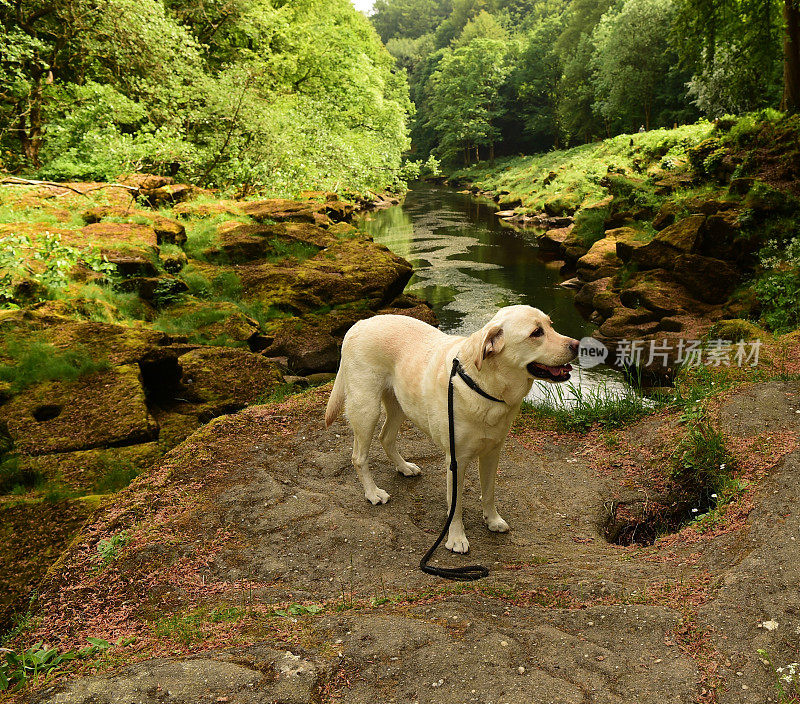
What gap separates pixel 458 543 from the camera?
3943 millimetres

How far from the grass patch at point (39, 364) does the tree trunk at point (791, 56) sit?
17.5 m

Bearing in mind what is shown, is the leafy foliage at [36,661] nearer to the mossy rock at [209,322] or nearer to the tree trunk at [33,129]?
the mossy rock at [209,322]

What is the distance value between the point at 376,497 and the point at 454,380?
1.60 m

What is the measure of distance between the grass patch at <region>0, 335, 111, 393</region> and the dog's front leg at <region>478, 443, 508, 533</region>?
4085 millimetres

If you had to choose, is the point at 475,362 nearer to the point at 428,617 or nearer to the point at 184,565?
the point at 428,617

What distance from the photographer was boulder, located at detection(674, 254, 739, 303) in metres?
11.1

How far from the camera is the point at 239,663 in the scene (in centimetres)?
252

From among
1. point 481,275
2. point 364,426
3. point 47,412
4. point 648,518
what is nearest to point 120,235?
point 47,412

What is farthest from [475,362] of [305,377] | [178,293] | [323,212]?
[323,212]

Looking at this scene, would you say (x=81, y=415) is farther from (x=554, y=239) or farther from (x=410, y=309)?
(x=554, y=239)

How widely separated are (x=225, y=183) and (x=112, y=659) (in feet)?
54.8

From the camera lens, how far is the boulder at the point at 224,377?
641 centimetres

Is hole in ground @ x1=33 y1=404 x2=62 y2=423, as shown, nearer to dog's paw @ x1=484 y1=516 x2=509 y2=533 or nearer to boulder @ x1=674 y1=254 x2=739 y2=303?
dog's paw @ x1=484 y1=516 x2=509 y2=533

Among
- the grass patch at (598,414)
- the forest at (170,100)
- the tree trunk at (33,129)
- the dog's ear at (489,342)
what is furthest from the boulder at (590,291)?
the tree trunk at (33,129)
